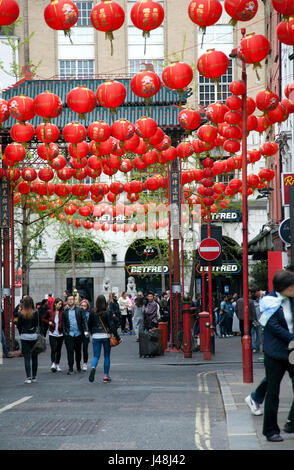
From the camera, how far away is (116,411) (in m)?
11.1

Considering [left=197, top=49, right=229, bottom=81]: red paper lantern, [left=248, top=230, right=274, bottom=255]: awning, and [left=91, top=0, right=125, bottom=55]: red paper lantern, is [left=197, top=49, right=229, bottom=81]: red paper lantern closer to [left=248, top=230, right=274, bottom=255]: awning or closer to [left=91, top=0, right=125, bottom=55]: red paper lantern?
[left=91, top=0, right=125, bottom=55]: red paper lantern

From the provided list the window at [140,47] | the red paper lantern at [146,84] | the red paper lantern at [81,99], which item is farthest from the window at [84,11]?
the red paper lantern at [146,84]

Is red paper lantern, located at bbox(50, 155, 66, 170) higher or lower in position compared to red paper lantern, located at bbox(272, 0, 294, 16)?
lower

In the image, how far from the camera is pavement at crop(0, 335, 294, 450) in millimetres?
8445

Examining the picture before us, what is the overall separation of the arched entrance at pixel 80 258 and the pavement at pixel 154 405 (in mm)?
29428

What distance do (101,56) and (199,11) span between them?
133 feet

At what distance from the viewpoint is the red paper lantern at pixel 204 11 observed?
37.5 ft

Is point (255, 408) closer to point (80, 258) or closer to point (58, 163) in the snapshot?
point (58, 163)

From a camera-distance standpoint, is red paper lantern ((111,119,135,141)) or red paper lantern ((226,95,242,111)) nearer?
red paper lantern ((226,95,242,111))

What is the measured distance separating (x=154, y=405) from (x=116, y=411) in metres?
0.84

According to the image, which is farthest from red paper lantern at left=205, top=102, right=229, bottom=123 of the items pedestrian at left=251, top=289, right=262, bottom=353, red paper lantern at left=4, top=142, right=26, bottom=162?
pedestrian at left=251, top=289, right=262, bottom=353

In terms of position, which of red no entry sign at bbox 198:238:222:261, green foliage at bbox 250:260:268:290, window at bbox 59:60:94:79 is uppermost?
window at bbox 59:60:94:79

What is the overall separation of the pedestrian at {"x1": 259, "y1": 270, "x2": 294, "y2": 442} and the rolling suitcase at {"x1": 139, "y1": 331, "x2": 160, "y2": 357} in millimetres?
13787
